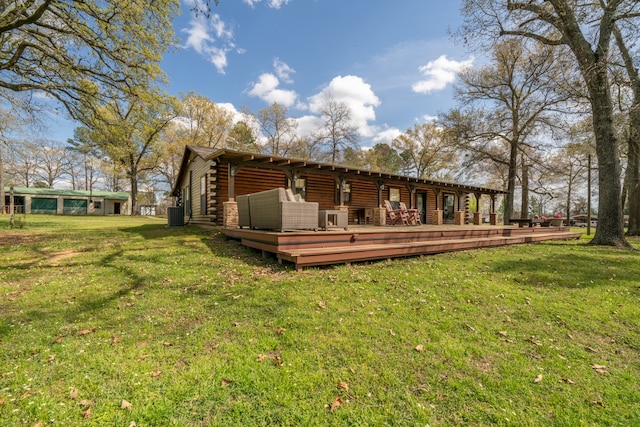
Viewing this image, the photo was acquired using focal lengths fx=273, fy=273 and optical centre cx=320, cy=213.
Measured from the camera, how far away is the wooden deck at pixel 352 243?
5.64 m

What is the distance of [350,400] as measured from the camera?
2.19 metres

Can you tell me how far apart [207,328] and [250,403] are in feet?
4.44

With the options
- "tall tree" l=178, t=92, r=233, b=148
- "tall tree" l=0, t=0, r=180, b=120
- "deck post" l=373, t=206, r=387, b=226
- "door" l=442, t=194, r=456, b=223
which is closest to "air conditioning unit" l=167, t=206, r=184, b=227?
"tall tree" l=0, t=0, r=180, b=120

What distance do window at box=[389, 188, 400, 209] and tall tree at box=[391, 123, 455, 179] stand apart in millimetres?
15611

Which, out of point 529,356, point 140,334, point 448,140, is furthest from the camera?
point 448,140

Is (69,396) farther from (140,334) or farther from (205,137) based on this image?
(205,137)

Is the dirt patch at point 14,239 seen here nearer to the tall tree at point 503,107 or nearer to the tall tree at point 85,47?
the tall tree at point 85,47

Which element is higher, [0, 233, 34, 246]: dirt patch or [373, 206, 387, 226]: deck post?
[373, 206, 387, 226]: deck post

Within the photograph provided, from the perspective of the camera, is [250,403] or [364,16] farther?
[364,16]

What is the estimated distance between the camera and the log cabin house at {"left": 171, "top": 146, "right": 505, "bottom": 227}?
33.5 ft

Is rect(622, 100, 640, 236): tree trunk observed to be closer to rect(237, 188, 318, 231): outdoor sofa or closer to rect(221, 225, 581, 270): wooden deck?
→ rect(221, 225, 581, 270): wooden deck

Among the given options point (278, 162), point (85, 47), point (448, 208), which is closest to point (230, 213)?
point (278, 162)

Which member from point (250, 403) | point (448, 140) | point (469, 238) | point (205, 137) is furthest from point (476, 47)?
point (205, 137)

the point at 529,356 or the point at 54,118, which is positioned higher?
the point at 54,118
